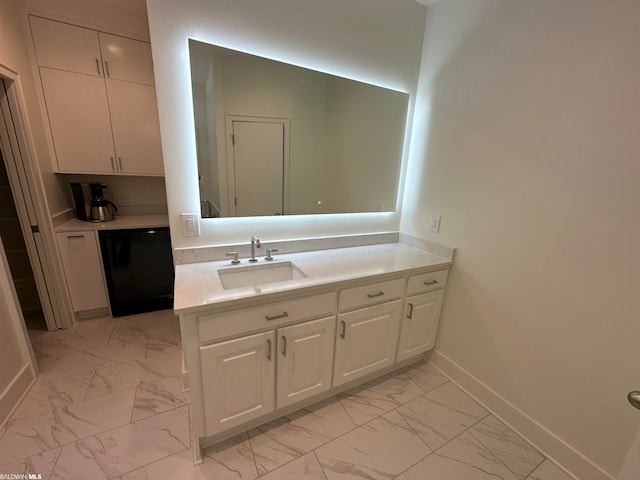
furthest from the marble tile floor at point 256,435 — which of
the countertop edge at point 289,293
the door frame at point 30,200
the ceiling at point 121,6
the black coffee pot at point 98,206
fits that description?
the ceiling at point 121,6

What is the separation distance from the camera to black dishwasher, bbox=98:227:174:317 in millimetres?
2428

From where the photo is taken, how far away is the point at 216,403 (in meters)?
1.33

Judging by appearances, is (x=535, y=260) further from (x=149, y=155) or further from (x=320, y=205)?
(x=149, y=155)

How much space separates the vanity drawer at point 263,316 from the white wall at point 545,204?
110cm

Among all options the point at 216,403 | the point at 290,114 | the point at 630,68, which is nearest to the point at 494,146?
the point at 630,68

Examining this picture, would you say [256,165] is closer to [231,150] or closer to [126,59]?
[231,150]

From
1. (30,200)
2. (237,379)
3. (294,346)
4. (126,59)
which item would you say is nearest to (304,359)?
(294,346)

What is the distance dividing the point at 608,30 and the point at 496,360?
5.92 ft

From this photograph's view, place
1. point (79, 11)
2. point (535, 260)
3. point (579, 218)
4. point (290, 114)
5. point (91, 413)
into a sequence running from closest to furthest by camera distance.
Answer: point (579, 218), point (535, 260), point (91, 413), point (290, 114), point (79, 11)

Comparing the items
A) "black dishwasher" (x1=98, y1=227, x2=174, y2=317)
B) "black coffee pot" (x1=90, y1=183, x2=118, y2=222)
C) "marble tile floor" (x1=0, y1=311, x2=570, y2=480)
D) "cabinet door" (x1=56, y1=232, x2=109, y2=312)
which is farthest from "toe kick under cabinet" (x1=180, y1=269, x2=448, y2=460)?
"black coffee pot" (x1=90, y1=183, x2=118, y2=222)

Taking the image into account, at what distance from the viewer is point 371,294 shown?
1.64m

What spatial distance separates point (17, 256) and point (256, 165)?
9.08ft

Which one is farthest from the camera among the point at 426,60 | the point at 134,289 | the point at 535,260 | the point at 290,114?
the point at 134,289

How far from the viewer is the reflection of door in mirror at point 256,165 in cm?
175
